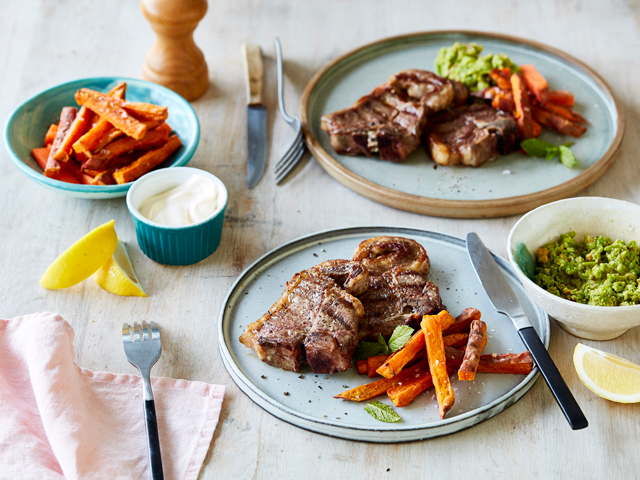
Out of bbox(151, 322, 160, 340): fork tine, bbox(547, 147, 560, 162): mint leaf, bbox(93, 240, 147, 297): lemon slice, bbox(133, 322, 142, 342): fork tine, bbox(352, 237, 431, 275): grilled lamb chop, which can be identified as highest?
bbox(547, 147, 560, 162): mint leaf

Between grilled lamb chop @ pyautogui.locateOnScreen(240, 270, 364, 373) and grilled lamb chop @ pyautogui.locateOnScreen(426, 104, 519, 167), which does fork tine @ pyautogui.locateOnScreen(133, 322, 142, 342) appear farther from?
grilled lamb chop @ pyautogui.locateOnScreen(426, 104, 519, 167)

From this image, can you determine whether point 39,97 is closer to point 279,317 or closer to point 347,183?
point 347,183

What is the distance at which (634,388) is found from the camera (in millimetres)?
2666

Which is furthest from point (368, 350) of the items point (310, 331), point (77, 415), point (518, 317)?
point (77, 415)

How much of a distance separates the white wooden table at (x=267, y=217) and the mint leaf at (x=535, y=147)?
41cm

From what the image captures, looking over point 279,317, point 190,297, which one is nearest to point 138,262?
point 190,297

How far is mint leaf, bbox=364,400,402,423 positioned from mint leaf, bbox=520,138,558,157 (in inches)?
83.5

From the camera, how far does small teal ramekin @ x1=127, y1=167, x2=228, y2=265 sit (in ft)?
10.7

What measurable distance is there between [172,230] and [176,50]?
177cm

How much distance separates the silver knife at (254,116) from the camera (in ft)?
13.3

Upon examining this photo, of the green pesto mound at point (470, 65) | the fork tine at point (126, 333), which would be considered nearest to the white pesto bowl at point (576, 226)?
Result: the green pesto mound at point (470, 65)

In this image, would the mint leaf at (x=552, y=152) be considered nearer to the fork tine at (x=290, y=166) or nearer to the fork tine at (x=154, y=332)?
the fork tine at (x=290, y=166)

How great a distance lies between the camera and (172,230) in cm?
322

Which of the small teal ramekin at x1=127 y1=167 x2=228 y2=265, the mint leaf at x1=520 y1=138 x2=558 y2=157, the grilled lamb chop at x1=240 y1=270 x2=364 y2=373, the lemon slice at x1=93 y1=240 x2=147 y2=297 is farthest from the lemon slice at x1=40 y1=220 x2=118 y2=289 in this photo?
the mint leaf at x1=520 y1=138 x2=558 y2=157
